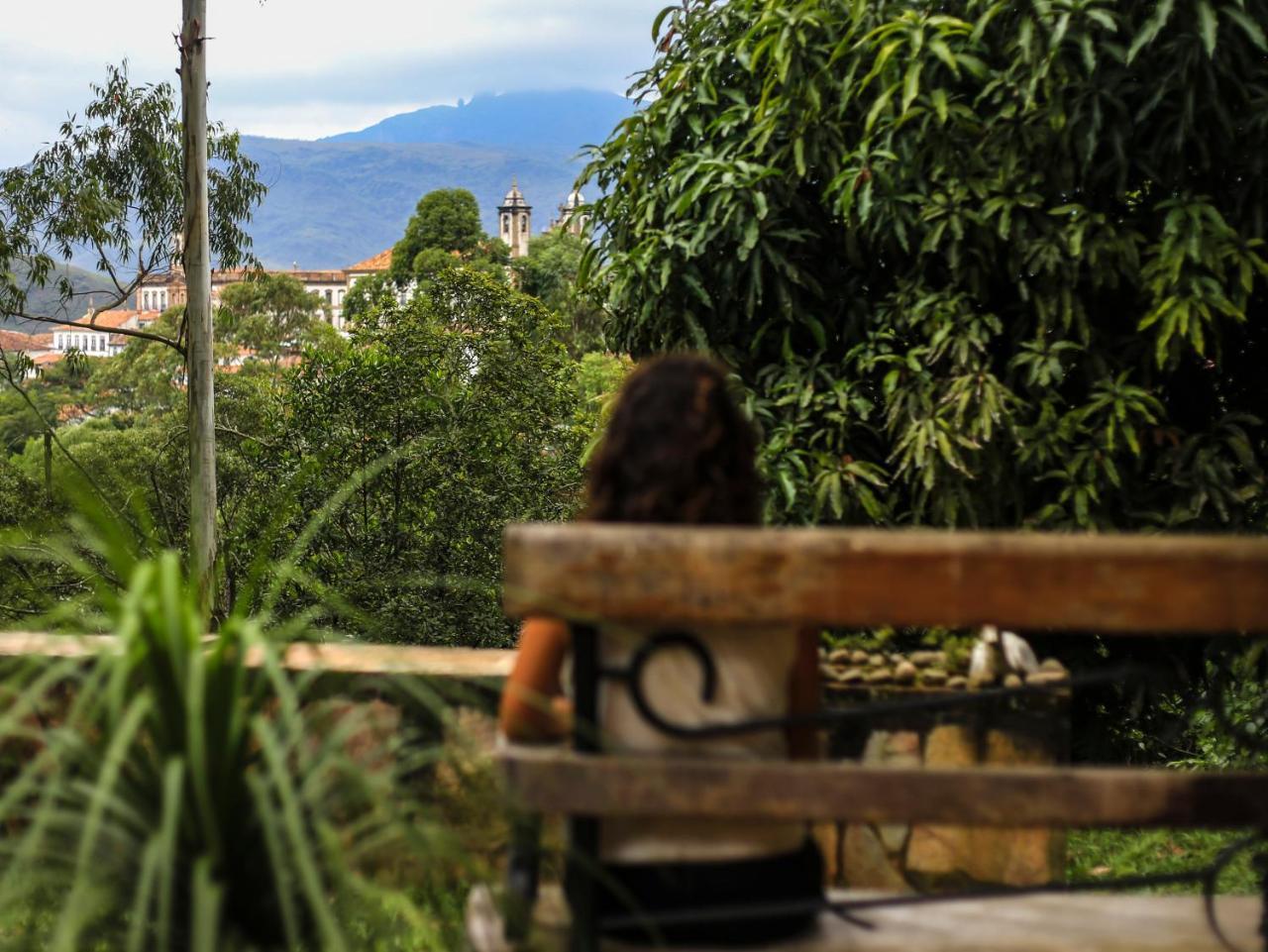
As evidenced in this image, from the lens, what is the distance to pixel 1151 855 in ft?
15.2

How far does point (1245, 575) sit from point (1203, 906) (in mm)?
667

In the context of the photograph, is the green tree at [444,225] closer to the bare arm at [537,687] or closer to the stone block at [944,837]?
the stone block at [944,837]

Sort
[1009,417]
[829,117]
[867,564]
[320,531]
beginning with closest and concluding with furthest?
[867,564] → [1009,417] → [829,117] → [320,531]

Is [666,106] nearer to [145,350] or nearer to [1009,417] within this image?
[1009,417]

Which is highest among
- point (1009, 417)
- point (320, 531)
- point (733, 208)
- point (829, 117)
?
point (829, 117)

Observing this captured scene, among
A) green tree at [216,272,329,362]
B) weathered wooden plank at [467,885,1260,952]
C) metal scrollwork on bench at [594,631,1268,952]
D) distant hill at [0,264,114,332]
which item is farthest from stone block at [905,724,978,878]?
green tree at [216,272,329,362]

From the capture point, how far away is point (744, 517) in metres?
1.75

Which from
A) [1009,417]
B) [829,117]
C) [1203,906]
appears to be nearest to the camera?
[1203,906]

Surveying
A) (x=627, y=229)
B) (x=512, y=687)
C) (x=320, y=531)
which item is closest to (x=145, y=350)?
(x=320, y=531)

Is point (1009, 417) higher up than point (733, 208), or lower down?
lower down

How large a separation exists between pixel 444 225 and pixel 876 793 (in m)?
54.2

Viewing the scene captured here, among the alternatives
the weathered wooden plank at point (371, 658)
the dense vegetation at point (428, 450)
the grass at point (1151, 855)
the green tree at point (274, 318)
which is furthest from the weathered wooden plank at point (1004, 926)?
the green tree at point (274, 318)

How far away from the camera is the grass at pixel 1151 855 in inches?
168

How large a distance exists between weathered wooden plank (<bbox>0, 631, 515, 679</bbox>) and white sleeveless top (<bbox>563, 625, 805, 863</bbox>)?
0.90 m
